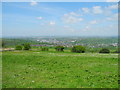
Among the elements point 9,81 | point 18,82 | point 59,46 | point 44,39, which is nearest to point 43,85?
point 18,82

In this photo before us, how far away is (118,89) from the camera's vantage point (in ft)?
19.2

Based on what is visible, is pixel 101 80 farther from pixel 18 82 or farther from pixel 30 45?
pixel 30 45

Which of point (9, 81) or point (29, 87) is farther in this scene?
point (9, 81)

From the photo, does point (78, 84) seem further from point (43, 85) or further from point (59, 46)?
point (59, 46)

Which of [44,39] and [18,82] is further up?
[44,39]

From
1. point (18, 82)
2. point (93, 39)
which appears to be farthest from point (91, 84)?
point (93, 39)

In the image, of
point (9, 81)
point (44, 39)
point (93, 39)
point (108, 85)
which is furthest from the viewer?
point (93, 39)

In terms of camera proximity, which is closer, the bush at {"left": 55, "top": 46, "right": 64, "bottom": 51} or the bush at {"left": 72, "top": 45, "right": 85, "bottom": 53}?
the bush at {"left": 72, "top": 45, "right": 85, "bottom": 53}

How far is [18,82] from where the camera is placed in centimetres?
654

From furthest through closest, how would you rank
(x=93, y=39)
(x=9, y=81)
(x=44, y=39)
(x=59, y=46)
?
(x=93, y=39) < (x=44, y=39) < (x=59, y=46) < (x=9, y=81)

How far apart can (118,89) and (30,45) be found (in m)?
22.0

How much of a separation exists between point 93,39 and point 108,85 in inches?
1219

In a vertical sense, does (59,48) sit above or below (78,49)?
above

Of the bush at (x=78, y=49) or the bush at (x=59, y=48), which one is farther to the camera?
the bush at (x=59, y=48)
